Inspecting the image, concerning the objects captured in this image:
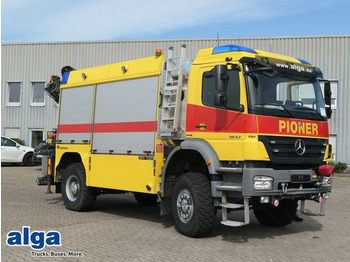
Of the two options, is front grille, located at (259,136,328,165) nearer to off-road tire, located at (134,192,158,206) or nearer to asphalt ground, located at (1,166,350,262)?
asphalt ground, located at (1,166,350,262)

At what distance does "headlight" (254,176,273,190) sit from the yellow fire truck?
1 centimetres

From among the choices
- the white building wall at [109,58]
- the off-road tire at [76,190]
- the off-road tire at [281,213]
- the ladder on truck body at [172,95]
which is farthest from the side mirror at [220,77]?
the white building wall at [109,58]

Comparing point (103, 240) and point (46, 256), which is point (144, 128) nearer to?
point (103, 240)

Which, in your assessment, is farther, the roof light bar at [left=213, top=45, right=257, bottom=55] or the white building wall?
the white building wall

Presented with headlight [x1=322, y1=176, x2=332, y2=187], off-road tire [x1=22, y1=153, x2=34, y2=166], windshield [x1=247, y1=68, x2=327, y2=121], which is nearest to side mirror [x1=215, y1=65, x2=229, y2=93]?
windshield [x1=247, y1=68, x2=327, y2=121]

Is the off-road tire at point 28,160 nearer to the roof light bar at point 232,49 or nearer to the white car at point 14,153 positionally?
the white car at point 14,153

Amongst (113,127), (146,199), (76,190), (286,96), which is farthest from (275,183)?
(76,190)

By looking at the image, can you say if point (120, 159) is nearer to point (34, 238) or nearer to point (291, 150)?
point (34, 238)

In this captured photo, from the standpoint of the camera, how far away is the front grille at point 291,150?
7.20 metres

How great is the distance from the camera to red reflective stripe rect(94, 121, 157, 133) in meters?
8.73

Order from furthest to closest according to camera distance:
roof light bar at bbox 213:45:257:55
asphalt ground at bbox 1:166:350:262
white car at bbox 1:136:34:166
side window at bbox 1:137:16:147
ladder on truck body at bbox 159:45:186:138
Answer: side window at bbox 1:137:16:147 < white car at bbox 1:136:34:166 < ladder on truck body at bbox 159:45:186:138 < roof light bar at bbox 213:45:257:55 < asphalt ground at bbox 1:166:350:262

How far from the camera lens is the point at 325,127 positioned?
810 cm

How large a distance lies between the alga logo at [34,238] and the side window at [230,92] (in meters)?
3.20

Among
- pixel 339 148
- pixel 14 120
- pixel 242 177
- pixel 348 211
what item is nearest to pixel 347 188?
pixel 348 211
